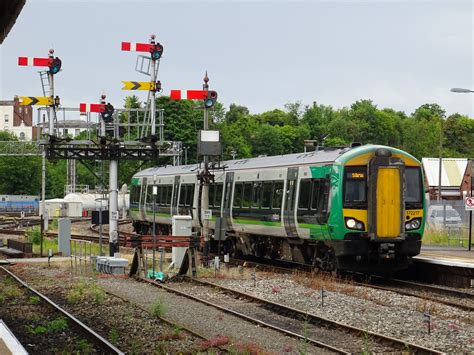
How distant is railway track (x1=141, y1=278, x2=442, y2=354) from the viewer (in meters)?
11.4

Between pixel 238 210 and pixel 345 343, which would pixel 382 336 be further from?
pixel 238 210

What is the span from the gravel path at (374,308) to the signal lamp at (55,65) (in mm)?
10493

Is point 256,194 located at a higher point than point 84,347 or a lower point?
higher

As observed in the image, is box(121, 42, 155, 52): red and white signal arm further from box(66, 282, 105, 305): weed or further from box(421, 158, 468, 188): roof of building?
box(421, 158, 468, 188): roof of building

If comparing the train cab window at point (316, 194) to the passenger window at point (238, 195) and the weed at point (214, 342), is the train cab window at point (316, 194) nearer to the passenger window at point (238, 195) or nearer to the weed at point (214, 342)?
the passenger window at point (238, 195)

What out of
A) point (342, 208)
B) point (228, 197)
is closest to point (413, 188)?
point (342, 208)

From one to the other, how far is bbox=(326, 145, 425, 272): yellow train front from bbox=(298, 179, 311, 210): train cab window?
129 cm

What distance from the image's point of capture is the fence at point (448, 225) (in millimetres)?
36656

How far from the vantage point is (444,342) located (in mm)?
11836

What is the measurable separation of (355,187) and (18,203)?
77.0m

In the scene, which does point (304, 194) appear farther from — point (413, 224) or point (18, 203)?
point (18, 203)

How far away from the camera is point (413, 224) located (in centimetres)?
2027

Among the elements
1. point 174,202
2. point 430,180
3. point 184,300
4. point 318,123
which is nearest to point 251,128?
point 318,123

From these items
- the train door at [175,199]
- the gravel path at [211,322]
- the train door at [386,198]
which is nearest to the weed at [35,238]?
the train door at [175,199]
